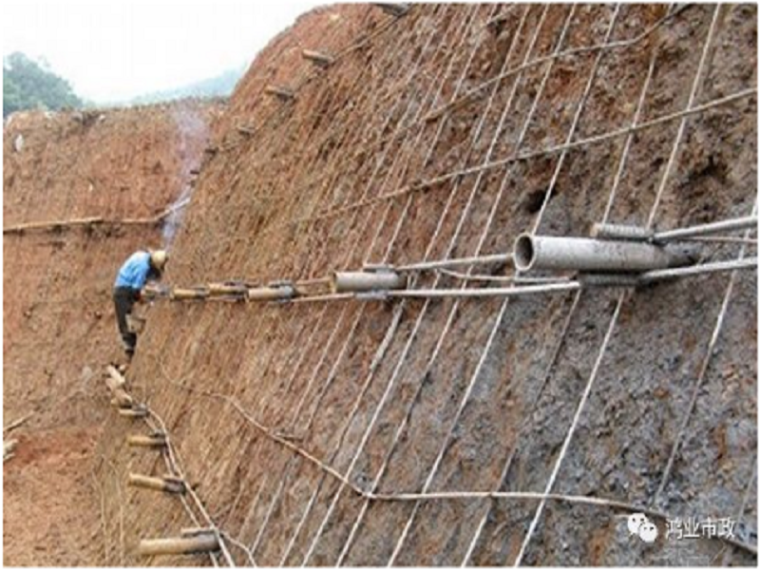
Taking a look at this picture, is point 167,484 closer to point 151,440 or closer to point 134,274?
point 151,440

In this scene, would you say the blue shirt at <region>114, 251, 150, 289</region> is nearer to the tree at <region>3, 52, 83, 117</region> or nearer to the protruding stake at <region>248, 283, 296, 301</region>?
the protruding stake at <region>248, 283, 296, 301</region>

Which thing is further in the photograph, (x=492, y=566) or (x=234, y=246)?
(x=234, y=246)

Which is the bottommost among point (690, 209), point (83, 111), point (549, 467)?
point (549, 467)

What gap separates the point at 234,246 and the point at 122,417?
2210mm

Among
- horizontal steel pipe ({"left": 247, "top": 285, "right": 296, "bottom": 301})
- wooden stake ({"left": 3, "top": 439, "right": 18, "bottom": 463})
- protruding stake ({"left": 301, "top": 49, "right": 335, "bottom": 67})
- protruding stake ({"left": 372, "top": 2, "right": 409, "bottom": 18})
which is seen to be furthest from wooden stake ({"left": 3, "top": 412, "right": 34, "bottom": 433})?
protruding stake ({"left": 372, "top": 2, "right": 409, "bottom": 18})

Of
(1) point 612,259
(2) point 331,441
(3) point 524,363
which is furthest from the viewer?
(2) point 331,441

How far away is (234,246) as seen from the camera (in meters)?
6.55

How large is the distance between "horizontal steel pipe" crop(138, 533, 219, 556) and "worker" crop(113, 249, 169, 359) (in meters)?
6.05

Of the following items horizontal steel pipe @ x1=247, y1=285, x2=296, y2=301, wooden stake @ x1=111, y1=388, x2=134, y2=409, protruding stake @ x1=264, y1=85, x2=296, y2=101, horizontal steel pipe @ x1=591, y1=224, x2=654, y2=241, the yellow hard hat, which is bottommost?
horizontal steel pipe @ x1=591, y1=224, x2=654, y2=241

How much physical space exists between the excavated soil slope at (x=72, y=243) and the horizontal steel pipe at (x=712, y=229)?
8192 millimetres

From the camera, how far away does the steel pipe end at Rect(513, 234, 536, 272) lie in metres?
1.72

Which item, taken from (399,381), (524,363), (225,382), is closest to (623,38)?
(524,363)

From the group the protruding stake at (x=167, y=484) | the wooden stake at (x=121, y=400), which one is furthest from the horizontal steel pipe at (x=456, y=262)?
the wooden stake at (x=121, y=400)

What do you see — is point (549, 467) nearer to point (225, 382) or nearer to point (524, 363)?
point (524, 363)
